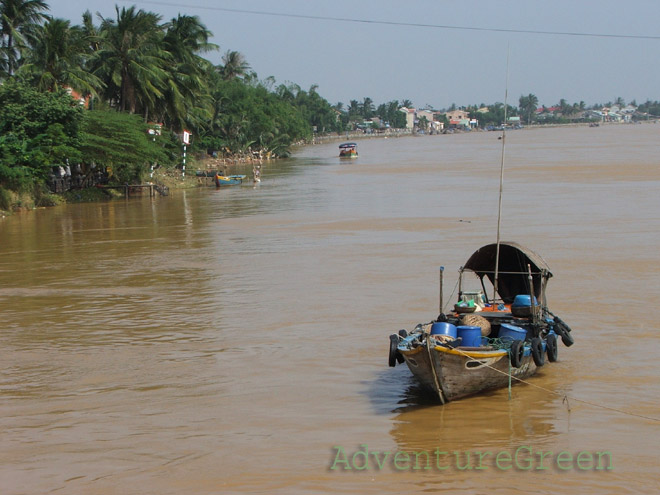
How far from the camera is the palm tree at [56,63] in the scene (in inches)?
1396

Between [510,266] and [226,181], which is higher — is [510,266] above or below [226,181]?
above

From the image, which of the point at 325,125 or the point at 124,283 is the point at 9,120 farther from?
the point at 325,125

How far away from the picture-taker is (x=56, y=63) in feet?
118

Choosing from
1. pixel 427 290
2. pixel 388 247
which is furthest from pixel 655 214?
pixel 427 290

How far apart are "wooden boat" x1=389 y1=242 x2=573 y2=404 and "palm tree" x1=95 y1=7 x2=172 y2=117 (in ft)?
107

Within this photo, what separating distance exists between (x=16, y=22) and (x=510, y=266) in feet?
123

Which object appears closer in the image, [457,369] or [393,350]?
[457,369]

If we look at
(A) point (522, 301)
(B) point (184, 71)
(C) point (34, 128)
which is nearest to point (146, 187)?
(C) point (34, 128)

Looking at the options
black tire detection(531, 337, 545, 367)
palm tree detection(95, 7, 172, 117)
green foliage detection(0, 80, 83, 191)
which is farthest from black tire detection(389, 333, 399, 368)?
palm tree detection(95, 7, 172, 117)

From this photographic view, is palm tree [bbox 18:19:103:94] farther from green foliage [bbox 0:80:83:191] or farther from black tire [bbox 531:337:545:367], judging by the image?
black tire [bbox 531:337:545:367]

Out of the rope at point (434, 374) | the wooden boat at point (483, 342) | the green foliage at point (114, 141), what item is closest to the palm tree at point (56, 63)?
the green foliage at point (114, 141)

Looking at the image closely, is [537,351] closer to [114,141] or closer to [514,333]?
[514,333]

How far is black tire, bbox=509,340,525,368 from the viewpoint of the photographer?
1015 cm

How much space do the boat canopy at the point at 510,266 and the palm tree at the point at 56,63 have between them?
27.2 metres
